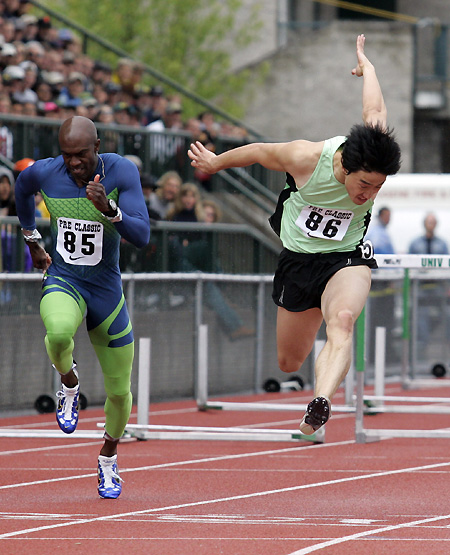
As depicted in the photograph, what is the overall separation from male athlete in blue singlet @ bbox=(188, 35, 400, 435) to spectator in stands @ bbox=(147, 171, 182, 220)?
8.07 metres

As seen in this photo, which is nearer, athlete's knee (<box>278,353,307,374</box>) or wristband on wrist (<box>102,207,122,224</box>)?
wristband on wrist (<box>102,207,122,224</box>)

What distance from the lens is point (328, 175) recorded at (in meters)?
8.38

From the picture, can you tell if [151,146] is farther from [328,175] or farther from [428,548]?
[428,548]

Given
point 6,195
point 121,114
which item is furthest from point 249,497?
point 121,114

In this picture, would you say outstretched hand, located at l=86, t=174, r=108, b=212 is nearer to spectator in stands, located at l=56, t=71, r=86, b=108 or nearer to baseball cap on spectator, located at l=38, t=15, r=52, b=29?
spectator in stands, located at l=56, t=71, r=86, b=108

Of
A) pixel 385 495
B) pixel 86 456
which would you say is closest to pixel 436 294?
pixel 86 456

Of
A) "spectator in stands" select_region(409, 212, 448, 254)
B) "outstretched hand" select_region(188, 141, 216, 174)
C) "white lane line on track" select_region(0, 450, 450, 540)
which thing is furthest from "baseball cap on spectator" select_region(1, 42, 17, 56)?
"outstretched hand" select_region(188, 141, 216, 174)

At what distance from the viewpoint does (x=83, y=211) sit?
8094mm

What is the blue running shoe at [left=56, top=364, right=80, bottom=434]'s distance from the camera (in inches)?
324

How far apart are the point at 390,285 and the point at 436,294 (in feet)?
2.41

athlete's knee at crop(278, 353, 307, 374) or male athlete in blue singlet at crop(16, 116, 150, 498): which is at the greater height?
male athlete in blue singlet at crop(16, 116, 150, 498)

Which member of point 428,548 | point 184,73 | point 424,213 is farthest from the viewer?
point 184,73

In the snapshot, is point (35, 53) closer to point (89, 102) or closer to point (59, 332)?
point (89, 102)

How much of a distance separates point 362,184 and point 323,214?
0.50m
